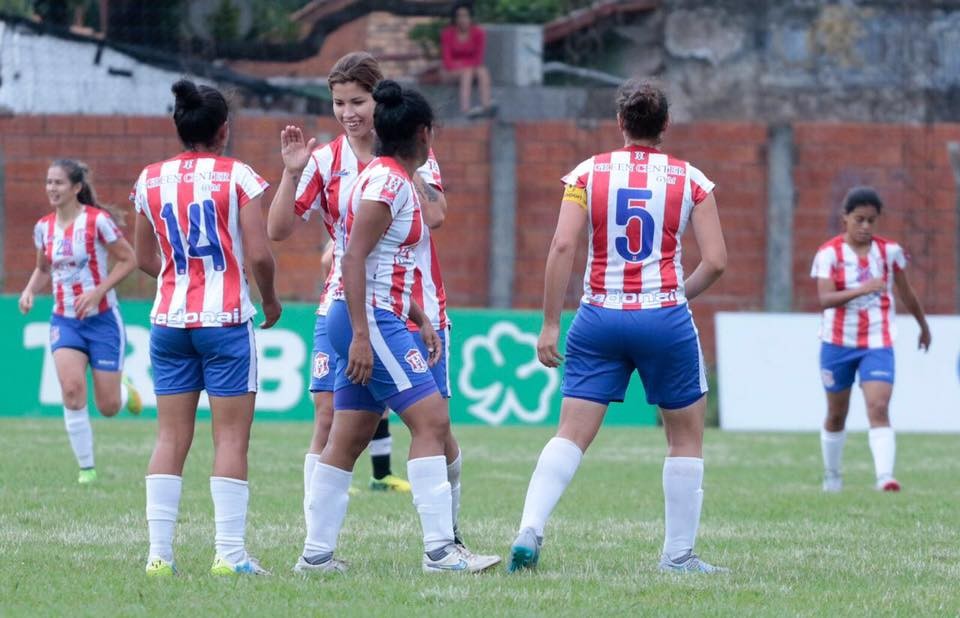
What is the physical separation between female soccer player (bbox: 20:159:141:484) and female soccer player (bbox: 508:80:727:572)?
15.6 feet

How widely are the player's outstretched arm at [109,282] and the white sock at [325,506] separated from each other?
4.25 meters

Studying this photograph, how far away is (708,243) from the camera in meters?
6.47

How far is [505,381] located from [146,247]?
1131 centimetres

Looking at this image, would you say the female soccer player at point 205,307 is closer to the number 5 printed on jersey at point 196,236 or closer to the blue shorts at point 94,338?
the number 5 printed on jersey at point 196,236

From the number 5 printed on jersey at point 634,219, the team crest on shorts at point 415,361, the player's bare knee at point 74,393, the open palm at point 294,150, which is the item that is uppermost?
the open palm at point 294,150

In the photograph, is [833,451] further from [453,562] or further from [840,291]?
[453,562]

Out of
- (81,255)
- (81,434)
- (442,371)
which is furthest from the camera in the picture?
(81,255)

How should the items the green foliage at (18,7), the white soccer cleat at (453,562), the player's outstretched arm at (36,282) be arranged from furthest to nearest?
the green foliage at (18,7) < the player's outstretched arm at (36,282) < the white soccer cleat at (453,562)

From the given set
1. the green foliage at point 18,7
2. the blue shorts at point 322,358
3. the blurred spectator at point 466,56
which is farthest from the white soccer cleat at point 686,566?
the green foliage at point 18,7

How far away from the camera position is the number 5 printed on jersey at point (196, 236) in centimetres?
629

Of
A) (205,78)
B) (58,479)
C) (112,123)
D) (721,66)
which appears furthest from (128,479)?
(721,66)

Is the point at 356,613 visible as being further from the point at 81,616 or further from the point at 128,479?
the point at 128,479

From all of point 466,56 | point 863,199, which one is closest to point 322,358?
point 863,199

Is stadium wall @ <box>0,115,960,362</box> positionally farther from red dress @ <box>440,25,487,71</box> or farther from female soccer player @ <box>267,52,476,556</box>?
female soccer player @ <box>267,52,476,556</box>
